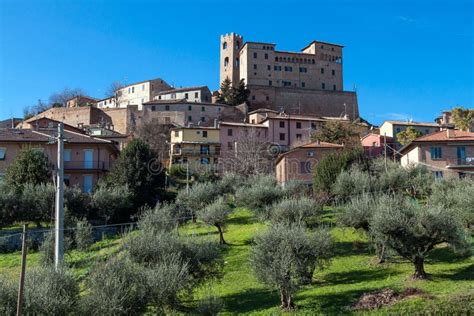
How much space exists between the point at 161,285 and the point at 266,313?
14.3 feet

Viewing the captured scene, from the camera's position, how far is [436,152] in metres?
48.2

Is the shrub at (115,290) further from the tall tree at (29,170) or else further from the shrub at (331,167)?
the tall tree at (29,170)

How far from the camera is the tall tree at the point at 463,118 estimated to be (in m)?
71.1

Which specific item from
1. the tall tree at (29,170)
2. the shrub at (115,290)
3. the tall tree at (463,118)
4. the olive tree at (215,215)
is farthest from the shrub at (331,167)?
the tall tree at (463,118)

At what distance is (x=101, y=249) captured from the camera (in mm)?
31078

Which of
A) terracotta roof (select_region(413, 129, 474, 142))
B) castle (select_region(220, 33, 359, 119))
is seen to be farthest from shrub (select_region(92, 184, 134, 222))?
castle (select_region(220, 33, 359, 119))

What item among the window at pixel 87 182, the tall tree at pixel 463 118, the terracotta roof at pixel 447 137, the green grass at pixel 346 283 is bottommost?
the green grass at pixel 346 283

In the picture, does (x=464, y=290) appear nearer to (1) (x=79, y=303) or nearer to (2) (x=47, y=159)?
(1) (x=79, y=303)

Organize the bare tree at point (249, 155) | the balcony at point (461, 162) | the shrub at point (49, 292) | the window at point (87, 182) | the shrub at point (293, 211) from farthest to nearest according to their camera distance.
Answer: the bare tree at point (249, 155) < the window at point (87, 182) < the balcony at point (461, 162) < the shrub at point (293, 211) < the shrub at point (49, 292)

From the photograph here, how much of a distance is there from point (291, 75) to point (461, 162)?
77598 millimetres

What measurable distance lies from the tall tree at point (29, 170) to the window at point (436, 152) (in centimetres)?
3368

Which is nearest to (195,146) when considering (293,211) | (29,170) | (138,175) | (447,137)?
(138,175)

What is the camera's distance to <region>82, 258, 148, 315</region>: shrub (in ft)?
49.0

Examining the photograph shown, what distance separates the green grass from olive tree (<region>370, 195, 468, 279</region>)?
106cm
